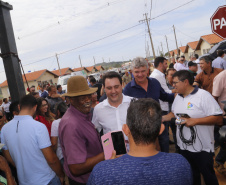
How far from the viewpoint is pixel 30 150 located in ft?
6.84

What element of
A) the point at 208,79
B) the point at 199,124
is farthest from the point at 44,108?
the point at 208,79

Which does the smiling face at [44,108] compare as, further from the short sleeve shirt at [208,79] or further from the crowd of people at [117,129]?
the short sleeve shirt at [208,79]

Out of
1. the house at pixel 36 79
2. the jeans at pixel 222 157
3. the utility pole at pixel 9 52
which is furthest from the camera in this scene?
the house at pixel 36 79

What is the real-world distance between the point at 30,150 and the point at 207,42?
113 feet

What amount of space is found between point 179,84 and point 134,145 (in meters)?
1.67

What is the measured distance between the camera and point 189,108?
2.46 m

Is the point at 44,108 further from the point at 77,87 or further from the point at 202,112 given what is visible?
the point at 202,112

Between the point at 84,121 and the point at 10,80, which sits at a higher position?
the point at 10,80

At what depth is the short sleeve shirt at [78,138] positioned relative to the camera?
1589 millimetres

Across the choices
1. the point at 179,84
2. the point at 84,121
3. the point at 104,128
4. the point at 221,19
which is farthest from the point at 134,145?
the point at 221,19

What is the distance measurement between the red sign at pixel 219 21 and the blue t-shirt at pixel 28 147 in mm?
3188

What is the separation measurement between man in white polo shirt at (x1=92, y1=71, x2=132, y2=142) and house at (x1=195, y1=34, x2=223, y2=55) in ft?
102

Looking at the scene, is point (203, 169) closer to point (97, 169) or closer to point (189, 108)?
point (189, 108)

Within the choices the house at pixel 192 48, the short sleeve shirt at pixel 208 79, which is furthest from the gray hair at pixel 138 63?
the house at pixel 192 48
